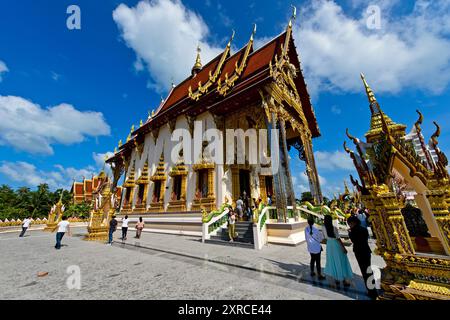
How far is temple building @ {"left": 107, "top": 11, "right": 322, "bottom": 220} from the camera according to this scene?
905 cm

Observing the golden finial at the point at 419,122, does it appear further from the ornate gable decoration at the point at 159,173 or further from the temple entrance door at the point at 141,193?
the temple entrance door at the point at 141,193

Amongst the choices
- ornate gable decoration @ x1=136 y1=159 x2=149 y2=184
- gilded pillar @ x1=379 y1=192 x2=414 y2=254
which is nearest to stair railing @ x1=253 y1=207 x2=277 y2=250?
gilded pillar @ x1=379 y1=192 x2=414 y2=254

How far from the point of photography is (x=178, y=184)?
40.6 feet

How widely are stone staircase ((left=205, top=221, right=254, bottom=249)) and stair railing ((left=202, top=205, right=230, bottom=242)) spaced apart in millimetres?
237

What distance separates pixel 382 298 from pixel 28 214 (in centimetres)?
3993

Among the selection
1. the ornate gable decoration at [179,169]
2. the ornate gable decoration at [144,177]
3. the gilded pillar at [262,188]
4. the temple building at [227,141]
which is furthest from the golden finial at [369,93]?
the ornate gable decoration at [144,177]

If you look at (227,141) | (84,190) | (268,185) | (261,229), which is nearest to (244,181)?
(268,185)

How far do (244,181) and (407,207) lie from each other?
8270 mm

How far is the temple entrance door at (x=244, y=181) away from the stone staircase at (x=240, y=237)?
9.85ft

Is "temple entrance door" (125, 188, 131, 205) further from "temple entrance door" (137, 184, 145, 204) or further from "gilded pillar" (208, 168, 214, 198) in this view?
"gilded pillar" (208, 168, 214, 198)

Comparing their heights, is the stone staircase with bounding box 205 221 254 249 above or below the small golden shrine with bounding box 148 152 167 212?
below

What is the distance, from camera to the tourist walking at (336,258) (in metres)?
3.13

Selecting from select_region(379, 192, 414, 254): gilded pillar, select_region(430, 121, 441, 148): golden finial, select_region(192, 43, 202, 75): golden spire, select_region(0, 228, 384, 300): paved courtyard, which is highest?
select_region(192, 43, 202, 75): golden spire

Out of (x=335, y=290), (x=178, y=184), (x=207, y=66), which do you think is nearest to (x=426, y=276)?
(x=335, y=290)
